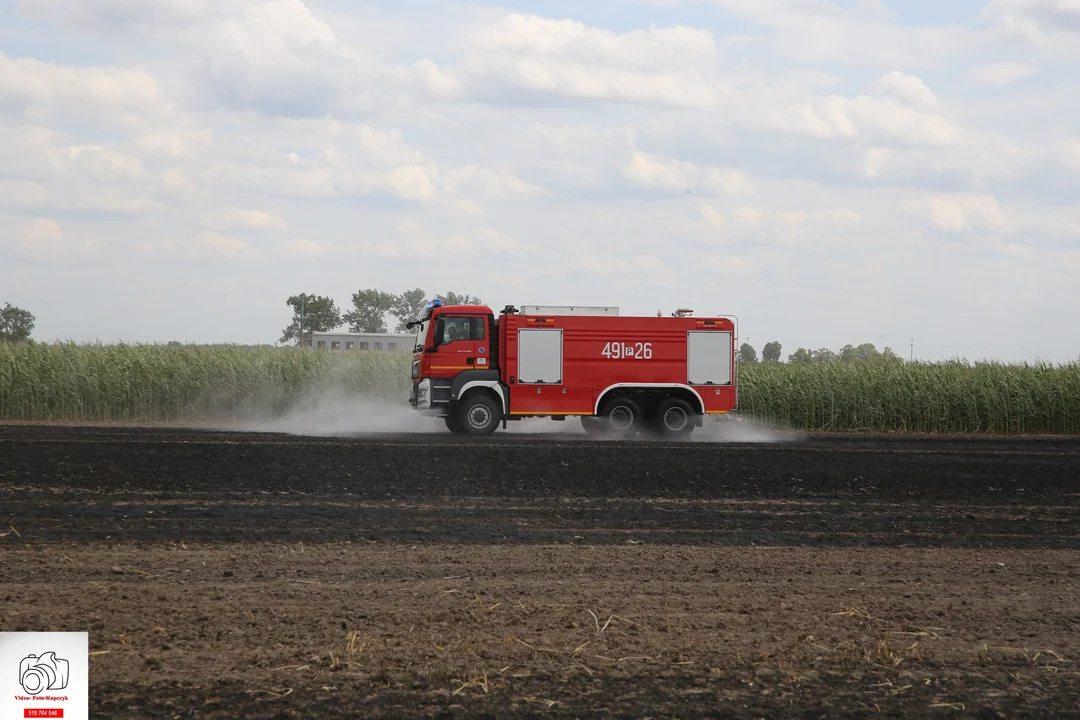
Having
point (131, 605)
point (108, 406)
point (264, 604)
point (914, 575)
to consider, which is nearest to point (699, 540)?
point (914, 575)

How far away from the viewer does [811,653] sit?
6.36 meters

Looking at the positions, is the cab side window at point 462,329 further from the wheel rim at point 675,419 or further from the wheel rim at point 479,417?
the wheel rim at point 675,419

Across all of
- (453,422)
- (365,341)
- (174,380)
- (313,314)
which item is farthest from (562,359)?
(313,314)

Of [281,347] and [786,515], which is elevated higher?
[281,347]

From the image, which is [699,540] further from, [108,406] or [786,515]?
[108,406]

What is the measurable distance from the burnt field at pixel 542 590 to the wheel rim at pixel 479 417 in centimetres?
781

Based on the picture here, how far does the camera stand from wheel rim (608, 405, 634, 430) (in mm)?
24109

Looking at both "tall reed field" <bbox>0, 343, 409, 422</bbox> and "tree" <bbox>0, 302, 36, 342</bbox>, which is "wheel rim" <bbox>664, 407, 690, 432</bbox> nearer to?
"tall reed field" <bbox>0, 343, 409, 422</bbox>

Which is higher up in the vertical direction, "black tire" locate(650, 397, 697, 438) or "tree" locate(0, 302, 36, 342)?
"tree" locate(0, 302, 36, 342)

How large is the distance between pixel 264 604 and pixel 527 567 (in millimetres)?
2284

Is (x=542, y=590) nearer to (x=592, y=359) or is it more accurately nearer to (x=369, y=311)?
(x=592, y=359)

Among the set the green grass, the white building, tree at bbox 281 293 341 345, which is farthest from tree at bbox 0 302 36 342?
the green grass

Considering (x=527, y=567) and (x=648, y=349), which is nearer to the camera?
(x=527, y=567)

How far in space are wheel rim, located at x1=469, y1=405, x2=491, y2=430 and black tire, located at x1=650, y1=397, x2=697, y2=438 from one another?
3823mm
